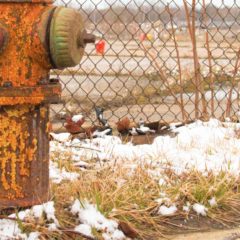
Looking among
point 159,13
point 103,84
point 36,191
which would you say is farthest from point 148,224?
point 103,84


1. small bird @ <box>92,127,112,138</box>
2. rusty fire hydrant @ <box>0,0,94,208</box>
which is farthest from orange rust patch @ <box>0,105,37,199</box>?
small bird @ <box>92,127,112,138</box>

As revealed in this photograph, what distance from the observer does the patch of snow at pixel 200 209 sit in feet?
A: 8.90

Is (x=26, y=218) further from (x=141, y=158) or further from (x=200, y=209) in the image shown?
(x=141, y=158)

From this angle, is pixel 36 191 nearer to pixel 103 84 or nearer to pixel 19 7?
pixel 19 7

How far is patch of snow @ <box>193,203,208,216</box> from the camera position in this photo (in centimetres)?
271

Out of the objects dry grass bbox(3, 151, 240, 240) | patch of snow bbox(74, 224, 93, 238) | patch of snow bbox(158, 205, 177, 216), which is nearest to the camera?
patch of snow bbox(74, 224, 93, 238)

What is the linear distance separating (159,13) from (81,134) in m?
1.42

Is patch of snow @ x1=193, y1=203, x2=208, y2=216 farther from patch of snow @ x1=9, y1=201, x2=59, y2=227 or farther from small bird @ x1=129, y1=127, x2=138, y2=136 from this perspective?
small bird @ x1=129, y1=127, x2=138, y2=136

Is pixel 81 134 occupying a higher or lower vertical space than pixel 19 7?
lower

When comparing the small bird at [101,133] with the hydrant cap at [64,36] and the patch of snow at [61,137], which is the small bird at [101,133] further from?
the hydrant cap at [64,36]

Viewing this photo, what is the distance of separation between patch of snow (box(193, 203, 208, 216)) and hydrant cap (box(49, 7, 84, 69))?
804 mm

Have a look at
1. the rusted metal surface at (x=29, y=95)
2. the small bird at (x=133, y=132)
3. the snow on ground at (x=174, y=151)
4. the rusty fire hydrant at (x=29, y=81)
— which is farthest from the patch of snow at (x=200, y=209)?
the small bird at (x=133, y=132)

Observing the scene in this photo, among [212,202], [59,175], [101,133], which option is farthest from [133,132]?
[212,202]

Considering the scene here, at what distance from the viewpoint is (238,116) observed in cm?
493
